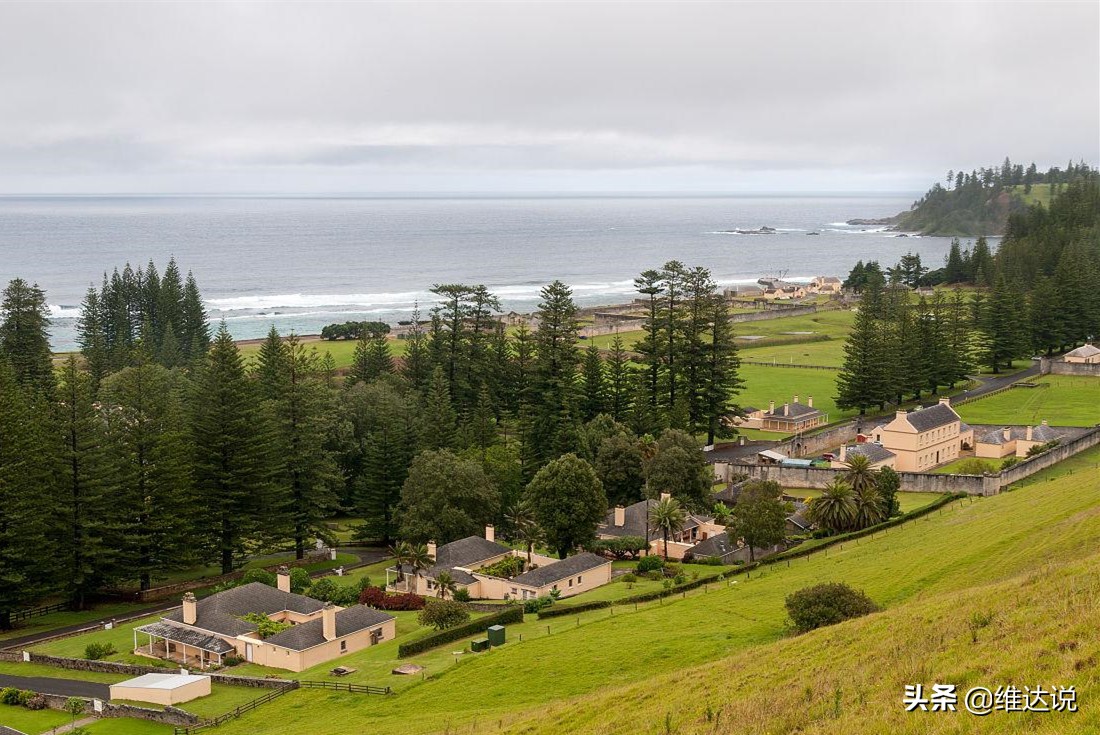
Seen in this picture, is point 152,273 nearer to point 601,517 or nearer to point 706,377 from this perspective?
point 706,377

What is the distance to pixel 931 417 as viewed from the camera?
57812mm

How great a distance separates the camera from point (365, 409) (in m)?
65.3

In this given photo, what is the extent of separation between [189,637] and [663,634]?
57.6ft

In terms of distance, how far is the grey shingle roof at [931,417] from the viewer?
5646cm

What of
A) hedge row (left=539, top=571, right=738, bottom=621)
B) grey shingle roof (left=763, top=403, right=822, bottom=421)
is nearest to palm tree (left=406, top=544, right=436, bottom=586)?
hedge row (left=539, top=571, right=738, bottom=621)

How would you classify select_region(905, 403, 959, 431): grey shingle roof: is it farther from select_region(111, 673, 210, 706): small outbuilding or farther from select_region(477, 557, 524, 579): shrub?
select_region(111, 673, 210, 706): small outbuilding

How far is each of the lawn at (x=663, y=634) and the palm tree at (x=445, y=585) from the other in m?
4.58

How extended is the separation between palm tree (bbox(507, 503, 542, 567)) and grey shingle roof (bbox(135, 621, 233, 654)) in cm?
1386

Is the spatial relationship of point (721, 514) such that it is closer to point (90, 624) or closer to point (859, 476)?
point (859, 476)

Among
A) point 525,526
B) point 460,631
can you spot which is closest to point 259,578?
point 525,526

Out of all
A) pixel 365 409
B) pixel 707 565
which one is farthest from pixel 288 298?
pixel 707 565

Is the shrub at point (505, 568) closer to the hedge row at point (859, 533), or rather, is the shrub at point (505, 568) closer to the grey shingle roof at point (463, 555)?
the grey shingle roof at point (463, 555)

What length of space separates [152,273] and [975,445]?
8494cm

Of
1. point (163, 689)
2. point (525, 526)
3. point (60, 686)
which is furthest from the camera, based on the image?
point (525, 526)
